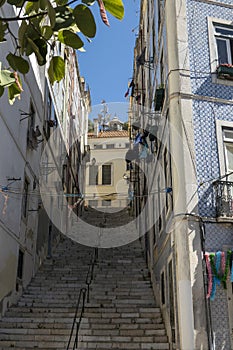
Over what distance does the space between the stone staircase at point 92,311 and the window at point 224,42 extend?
6865mm

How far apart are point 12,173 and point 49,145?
5.87 meters

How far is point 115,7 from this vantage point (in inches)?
118

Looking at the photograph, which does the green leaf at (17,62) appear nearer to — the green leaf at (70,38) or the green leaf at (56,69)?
the green leaf at (56,69)

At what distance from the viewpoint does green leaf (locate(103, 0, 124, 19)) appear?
9.77 feet

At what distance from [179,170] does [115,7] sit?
7028 millimetres

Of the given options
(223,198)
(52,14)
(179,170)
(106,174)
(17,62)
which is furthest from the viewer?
(106,174)

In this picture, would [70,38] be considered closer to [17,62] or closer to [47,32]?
[47,32]

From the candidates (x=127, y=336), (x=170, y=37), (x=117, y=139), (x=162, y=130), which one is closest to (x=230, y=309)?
(x=127, y=336)

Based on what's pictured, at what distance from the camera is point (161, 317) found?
11.7 metres

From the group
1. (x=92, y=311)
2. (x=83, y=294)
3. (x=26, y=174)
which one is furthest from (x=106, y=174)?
(x=92, y=311)

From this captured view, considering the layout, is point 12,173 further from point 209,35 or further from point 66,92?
point 66,92

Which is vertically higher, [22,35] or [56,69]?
[22,35]

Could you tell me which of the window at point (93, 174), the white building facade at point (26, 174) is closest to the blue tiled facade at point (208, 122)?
the white building facade at point (26, 174)

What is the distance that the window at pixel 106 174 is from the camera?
34.5 m
